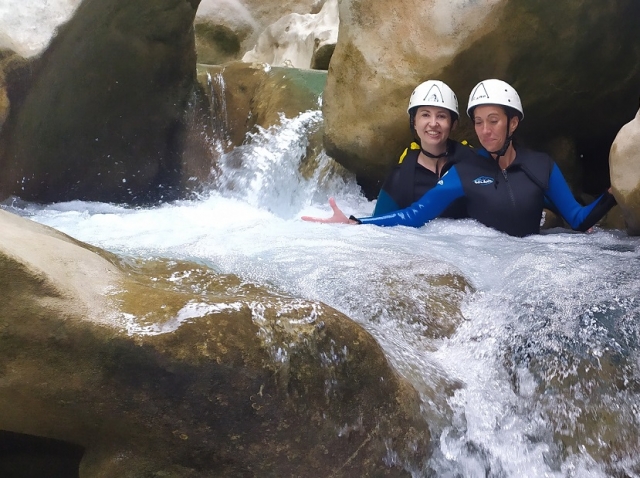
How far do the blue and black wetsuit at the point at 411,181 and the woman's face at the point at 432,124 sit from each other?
12cm

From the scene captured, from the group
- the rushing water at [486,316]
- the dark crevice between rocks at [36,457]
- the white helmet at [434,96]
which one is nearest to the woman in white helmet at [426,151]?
the white helmet at [434,96]

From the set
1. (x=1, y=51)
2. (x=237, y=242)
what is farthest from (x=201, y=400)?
(x=1, y=51)

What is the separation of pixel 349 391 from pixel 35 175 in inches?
152

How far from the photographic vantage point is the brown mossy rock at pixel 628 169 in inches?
120

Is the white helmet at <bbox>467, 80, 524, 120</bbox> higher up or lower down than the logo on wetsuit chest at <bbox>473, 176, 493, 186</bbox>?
higher up

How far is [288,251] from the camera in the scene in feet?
9.66

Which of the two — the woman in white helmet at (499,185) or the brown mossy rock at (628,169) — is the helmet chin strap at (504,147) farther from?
the brown mossy rock at (628,169)

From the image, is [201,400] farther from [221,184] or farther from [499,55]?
[221,184]

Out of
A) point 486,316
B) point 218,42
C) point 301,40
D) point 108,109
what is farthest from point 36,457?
point 218,42

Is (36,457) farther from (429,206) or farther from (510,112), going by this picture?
(510,112)

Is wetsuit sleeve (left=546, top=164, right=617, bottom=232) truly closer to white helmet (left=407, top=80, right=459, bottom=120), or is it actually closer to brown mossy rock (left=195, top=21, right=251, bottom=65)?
white helmet (left=407, top=80, right=459, bottom=120)

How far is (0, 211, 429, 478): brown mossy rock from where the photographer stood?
1.56 metres

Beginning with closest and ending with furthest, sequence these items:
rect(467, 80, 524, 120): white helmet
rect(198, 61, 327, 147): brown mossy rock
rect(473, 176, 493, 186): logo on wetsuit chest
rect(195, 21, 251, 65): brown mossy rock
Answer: rect(467, 80, 524, 120): white helmet < rect(473, 176, 493, 186): logo on wetsuit chest < rect(198, 61, 327, 147): brown mossy rock < rect(195, 21, 251, 65): brown mossy rock

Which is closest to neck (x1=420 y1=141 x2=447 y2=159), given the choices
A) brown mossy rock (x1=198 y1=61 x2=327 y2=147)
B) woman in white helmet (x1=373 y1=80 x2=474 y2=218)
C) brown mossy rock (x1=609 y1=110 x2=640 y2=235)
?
woman in white helmet (x1=373 y1=80 x2=474 y2=218)
